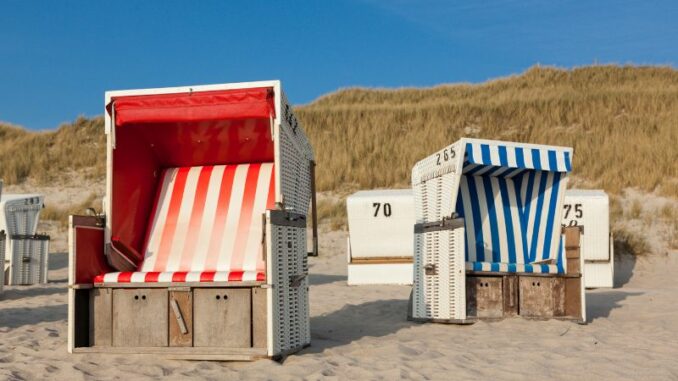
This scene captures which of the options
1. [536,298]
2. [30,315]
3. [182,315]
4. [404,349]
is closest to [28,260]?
[30,315]

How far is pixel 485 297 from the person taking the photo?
25.8ft

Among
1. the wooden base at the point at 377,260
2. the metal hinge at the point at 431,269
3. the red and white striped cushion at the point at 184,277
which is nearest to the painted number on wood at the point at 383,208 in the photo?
the wooden base at the point at 377,260

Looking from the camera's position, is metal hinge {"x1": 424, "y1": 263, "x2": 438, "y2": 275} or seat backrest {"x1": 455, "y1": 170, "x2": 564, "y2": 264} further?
seat backrest {"x1": 455, "y1": 170, "x2": 564, "y2": 264}

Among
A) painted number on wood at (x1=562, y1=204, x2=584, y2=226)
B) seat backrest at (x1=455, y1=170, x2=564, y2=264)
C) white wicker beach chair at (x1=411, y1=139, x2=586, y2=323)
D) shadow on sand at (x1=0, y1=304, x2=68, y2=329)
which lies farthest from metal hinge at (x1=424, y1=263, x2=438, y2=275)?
painted number on wood at (x1=562, y1=204, x2=584, y2=226)

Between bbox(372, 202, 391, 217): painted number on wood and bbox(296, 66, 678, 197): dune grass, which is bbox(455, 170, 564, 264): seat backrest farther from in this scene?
bbox(296, 66, 678, 197): dune grass

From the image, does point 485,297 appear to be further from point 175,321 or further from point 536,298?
point 175,321

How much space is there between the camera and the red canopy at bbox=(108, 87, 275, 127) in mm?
5828

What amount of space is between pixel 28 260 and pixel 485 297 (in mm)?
8327

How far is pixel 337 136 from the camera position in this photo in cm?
2498

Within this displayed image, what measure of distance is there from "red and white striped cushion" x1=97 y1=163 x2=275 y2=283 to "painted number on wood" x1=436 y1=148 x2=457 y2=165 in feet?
6.47

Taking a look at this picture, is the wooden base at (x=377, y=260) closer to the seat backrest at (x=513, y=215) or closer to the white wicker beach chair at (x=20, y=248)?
the seat backrest at (x=513, y=215)

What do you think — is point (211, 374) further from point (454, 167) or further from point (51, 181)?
point (51, 181)

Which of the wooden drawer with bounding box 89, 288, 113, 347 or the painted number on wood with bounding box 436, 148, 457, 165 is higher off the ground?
the painted number on wood with bounding box 436, 148, 457, 165

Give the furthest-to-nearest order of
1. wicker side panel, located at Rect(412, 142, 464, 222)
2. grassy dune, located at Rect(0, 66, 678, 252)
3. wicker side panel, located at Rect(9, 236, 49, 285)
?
1. grassy dune, located at Rect(0, 66, 678, 252)
2. wicker side panel, located at Rect(9, 236, 49, 285)
3. wicker side panel, located at Rect(412, 142, 464, 222)
